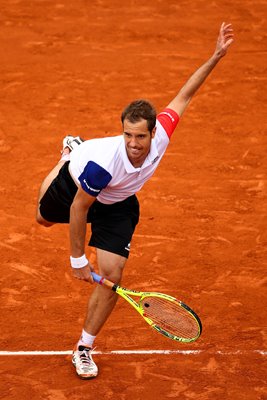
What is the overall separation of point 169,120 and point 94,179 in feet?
3.97

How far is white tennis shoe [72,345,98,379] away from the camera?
7.90 m

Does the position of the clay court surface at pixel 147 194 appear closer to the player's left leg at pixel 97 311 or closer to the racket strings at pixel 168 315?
the player's left leg at pixel 97 311

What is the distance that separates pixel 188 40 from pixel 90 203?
9.16 metres

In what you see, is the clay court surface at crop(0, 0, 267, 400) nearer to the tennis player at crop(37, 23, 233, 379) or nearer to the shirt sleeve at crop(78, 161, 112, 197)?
the tennis player at crop(37, 23, 233, 379)

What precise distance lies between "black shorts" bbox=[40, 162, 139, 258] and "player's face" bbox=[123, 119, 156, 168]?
0.72m

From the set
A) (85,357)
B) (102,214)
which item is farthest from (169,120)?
(85,357)

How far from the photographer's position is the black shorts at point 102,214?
776 cm

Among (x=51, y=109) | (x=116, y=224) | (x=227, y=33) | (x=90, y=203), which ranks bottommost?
(x=51, y=109)

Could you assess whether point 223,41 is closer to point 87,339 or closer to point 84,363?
point 87,339

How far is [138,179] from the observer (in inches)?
294

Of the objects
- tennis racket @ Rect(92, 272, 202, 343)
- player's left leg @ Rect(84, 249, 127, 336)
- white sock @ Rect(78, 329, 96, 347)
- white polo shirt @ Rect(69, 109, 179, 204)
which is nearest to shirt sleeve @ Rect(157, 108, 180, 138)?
white polo shirt @ Rect(69, 109, 179, 204)

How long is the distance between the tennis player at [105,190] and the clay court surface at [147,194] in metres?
0.60

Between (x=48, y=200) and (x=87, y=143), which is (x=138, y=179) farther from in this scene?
(x=48, y=200)

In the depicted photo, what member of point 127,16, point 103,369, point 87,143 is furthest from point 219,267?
point 127,16
